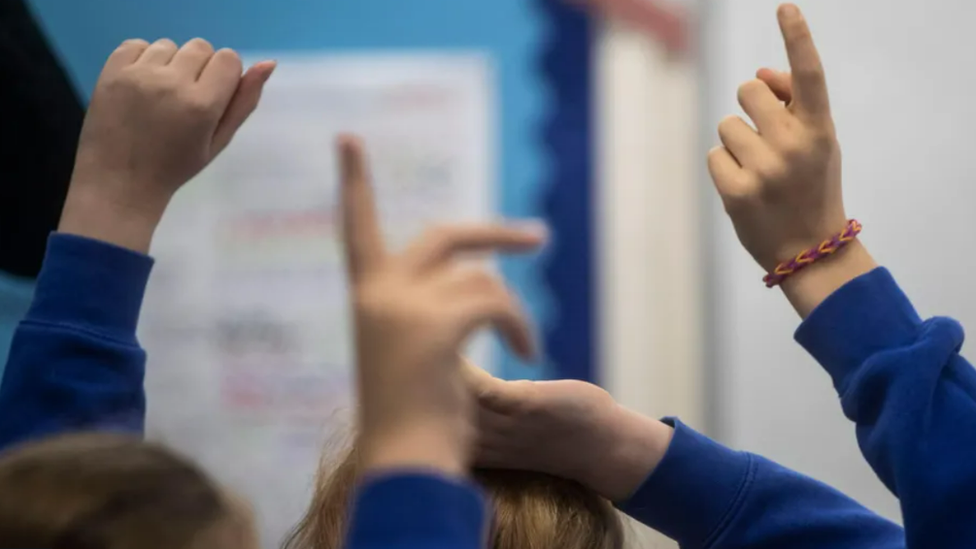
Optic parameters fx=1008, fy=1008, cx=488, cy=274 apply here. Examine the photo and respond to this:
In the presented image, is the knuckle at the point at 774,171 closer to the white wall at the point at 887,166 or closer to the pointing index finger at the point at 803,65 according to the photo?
the pointing index finger at the point at 803,65

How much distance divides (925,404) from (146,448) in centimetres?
33

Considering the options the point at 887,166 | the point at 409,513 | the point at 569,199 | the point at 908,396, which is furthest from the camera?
Result: the point at 569,199

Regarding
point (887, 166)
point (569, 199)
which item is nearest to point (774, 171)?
point (887, 166)

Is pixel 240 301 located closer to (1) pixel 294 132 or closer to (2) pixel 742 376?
(1) pixel 294 132

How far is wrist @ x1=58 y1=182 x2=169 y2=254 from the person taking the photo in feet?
1.54

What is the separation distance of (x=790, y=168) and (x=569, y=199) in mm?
912

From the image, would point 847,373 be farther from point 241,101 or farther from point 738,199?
point 241,101

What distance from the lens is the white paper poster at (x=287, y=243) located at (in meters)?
1.43

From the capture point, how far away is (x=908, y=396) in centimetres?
45

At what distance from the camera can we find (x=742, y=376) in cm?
111

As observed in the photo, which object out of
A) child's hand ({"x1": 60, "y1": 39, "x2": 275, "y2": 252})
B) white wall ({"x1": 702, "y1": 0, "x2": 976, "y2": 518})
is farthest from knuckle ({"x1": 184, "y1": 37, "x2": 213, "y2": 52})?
white wall ({"x1": 702, "y1": 0, "x2": 976, "y2": 518})

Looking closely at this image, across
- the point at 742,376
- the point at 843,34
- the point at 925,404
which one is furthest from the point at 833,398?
the point at 925,404

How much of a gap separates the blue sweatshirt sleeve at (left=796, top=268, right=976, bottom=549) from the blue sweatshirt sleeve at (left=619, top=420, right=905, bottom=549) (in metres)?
0.08

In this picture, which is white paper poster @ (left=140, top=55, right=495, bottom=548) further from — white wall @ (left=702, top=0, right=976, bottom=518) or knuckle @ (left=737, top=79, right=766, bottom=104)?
knuckle @ (left=737, top=79, right=766, bottom=104)
